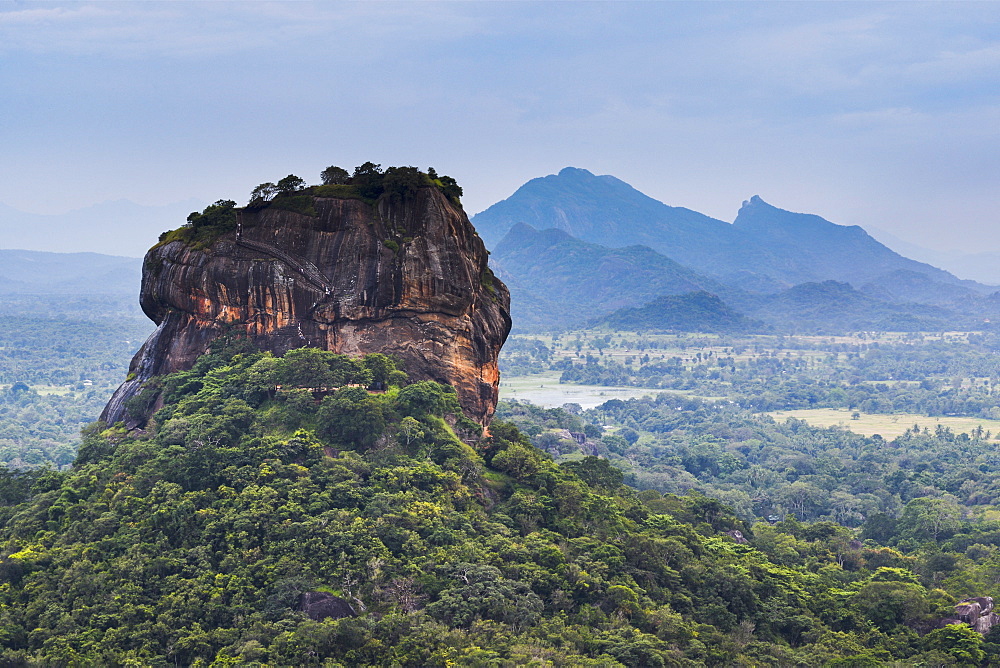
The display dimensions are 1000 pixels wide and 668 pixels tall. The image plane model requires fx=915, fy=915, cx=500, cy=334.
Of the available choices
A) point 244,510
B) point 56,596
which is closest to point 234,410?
point 244,510

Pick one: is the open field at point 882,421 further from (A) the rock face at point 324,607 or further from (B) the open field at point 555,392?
(A) the rock face at point 324,607

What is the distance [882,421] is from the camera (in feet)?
379

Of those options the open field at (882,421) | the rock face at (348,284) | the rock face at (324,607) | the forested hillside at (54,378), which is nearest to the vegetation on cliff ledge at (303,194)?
the rock face at (348,284)

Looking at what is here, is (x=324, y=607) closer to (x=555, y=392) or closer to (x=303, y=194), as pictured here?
(x=303, y=194)

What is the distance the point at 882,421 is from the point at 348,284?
96.4 meters

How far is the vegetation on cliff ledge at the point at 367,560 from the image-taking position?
2450cm

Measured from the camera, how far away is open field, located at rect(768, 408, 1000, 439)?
107625 millimetres

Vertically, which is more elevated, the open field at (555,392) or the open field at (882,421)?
the open field at (555,392)

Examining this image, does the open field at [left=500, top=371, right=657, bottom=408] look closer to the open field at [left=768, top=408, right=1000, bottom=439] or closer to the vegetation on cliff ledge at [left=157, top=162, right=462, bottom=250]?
the open field at [left=768, top=408, right=1000, bottom=439]

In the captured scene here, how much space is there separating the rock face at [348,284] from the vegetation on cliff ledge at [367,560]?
1615 mm

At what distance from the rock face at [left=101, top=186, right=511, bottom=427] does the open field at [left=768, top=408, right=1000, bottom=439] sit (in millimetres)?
80529

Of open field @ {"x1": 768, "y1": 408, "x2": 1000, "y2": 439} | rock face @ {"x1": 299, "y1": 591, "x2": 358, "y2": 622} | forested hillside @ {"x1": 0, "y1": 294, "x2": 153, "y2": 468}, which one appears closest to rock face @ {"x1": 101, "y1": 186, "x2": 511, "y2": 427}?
rock face @ {"x1": 299, "y1": 591, "x2": 358, "y2": 622}

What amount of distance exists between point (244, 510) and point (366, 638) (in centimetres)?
694

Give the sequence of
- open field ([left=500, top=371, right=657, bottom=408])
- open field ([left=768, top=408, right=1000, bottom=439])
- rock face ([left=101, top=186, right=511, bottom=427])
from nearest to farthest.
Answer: rock face ([left=101, top=186, right=511, bottom=427]) < open field ([left=768, top=408, right=1000, bottom=439]) < open field ([left=500, top=371, right=657, bottom=408])
